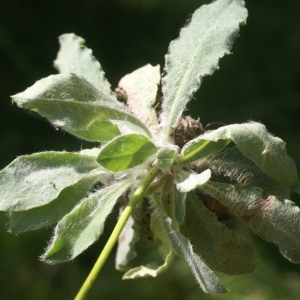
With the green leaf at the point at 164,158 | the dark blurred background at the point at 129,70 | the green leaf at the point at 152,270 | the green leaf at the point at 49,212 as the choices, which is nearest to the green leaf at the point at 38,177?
the green leaf at the point at 49,212

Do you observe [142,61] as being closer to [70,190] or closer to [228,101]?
[228,101]

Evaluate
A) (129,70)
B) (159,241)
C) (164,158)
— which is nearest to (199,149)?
(164,158)

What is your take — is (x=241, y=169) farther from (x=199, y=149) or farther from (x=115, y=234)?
(x=115, y=234)

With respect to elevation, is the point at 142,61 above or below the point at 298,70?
above

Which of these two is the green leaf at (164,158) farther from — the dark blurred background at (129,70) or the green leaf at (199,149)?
the dark blurred background at (129,70)

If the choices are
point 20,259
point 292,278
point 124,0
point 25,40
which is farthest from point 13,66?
point 292,278

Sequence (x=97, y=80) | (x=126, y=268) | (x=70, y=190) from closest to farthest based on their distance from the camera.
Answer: (x=70, y=190) < (x=97, y=80) < (x=126, y=268)

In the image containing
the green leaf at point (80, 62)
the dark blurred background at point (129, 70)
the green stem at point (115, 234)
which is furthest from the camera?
the dark blurred background at point (129, 70)
